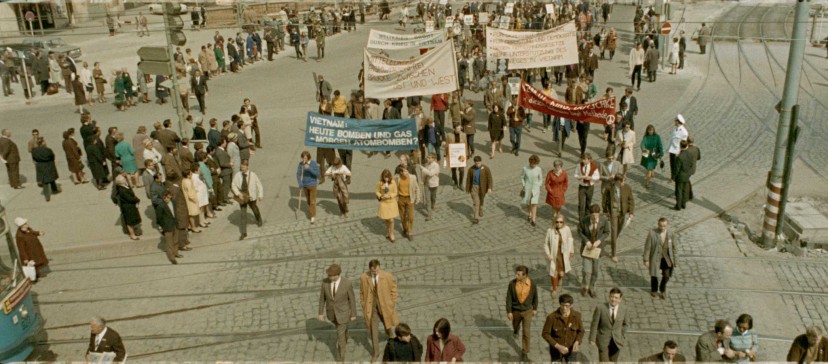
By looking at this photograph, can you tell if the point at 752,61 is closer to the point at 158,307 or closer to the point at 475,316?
the point at 475,316

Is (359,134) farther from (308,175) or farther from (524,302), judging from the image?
(524,302)

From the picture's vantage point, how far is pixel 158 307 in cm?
1166

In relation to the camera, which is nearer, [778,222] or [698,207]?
[778,222]

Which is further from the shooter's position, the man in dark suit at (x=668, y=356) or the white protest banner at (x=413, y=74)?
the white protest banner at (x=413, y=74)

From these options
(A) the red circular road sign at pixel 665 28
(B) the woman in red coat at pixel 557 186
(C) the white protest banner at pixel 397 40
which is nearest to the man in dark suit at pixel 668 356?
(B) the woman in red coat at pixel 557 186

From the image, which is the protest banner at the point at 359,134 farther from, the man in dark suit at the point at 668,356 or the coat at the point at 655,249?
the man in dark suit at the point at 668,356

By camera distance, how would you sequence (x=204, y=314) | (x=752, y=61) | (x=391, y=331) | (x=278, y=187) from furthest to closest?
(x=752, y=61), (x=278, y=187), (x=204, y=314), (x=391, y=331)

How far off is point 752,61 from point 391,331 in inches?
1026

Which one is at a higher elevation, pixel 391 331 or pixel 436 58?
pixel 436 58

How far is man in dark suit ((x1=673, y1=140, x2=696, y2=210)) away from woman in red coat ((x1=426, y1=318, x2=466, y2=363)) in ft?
26.5

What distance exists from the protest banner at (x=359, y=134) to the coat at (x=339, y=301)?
6557 mm

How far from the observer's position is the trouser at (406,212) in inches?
540

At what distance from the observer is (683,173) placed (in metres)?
14.5

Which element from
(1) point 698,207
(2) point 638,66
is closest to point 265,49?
(2) point 638,66
